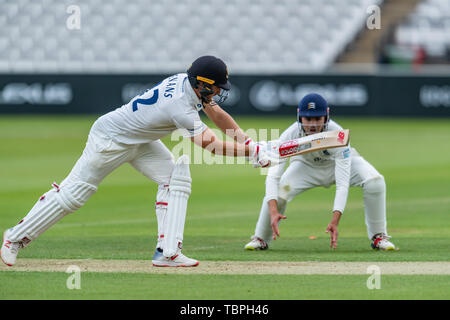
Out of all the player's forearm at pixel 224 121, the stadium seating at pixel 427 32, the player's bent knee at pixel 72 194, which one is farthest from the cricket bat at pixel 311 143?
the stadium seating at pixel 427 32

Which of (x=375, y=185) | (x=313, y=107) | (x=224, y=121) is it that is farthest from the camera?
(x=375, y=185)

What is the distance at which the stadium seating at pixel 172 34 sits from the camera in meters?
30.4

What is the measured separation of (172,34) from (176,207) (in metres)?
24.9

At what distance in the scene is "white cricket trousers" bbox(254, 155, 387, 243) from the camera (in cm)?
803

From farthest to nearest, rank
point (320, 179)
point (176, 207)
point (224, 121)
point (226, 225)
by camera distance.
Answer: point (226, 225)
point (320, 179)
point (224, 121)
point (176, 207)

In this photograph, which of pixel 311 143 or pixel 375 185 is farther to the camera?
pixel 375 185

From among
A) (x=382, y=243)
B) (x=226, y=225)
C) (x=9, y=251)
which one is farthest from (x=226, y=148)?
(x=226, y=225)

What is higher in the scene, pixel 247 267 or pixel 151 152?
pixel 151 152

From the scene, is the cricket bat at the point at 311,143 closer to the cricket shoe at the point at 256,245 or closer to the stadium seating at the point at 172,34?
the cricket shoe at the point at 256,245

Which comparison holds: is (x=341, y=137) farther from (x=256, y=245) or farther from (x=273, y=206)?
(x=256, y=245)

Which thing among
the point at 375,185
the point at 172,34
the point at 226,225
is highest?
the point at 172,34

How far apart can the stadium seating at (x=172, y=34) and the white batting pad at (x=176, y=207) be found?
2280 cm

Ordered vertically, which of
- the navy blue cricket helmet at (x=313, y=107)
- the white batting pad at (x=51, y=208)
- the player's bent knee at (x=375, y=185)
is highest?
the navy blue cricket helmet at (x=313, y=107)

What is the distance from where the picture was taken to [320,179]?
27.1ft
